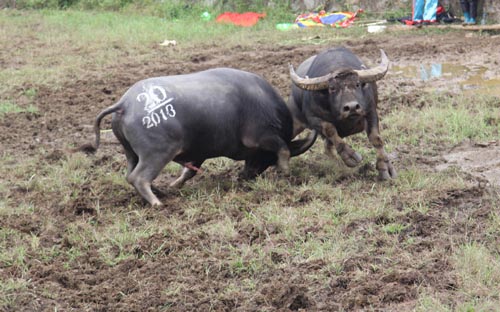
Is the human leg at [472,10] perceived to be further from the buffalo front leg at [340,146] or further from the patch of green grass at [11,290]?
the patch of green grass at [11,290]

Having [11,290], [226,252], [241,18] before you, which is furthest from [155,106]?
[241,18]

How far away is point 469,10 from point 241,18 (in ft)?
14.8

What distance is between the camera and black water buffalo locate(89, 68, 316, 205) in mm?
5645

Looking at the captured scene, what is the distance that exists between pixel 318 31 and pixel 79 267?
9.68 meters

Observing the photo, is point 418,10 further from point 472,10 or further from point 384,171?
point 384,171

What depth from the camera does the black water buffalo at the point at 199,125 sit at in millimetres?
5645

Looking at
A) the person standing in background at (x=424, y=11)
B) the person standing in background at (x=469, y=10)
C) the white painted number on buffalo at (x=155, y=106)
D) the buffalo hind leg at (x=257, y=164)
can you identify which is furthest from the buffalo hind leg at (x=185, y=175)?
the person standing in background at (x=424, y=11)

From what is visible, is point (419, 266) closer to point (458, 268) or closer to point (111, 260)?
point (458, 268)

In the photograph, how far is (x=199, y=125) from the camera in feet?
19.1

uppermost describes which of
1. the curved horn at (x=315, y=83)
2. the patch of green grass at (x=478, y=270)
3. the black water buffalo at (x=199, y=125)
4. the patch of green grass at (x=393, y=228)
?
the curved horn at (x=315, y=83)

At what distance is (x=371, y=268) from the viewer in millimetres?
4289

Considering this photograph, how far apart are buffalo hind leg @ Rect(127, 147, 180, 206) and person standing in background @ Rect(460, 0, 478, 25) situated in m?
8.54

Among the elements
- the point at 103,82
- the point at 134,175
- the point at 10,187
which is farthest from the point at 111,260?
the point at 103,82

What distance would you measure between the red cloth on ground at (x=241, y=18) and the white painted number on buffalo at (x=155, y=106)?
9.34 meters
